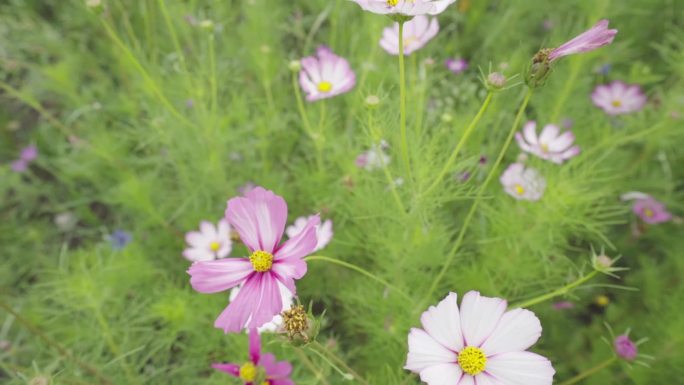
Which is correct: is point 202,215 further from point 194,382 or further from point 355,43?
point 355,43

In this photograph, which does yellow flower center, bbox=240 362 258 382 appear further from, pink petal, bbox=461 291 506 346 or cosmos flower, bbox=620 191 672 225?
cosmos flower, bbox=620 191 672 225

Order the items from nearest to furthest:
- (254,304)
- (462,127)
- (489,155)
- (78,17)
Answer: (254,304) → (462,127) → (489,155) → (78,17)

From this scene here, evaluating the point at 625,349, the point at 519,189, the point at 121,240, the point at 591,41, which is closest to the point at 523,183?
the point at 519,189

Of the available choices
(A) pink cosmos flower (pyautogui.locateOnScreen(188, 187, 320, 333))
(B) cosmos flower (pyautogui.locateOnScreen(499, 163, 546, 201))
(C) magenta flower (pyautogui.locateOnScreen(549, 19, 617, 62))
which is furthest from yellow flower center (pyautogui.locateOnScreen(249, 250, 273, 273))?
(B) cosmos flower (pyautogui.locateOnScreen(499, 163, 546, 201))

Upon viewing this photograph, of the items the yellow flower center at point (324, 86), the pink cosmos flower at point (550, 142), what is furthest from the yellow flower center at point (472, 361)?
the yellow flower center at point (324, 86)

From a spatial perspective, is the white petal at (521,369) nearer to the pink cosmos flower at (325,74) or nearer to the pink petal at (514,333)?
the pink petal at (514,333)

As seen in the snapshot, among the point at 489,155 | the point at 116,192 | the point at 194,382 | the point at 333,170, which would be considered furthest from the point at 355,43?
the point at 194,382
